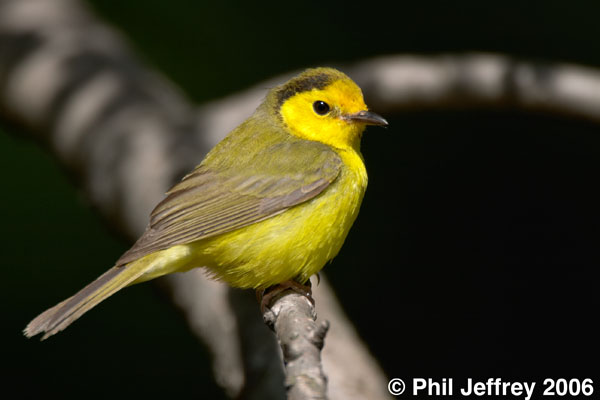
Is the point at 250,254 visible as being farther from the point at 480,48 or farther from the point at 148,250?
the point at 480,48

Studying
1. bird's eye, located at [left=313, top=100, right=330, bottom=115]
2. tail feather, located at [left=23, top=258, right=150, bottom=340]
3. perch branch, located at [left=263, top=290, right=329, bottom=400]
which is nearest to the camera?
perch branch, located at [left=263, top=290, right=329, bottom=400]

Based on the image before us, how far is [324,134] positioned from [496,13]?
2541 millimetres

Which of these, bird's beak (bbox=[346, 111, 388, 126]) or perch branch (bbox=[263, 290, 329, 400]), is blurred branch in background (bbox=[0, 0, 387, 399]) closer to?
perch branch (bbox=[263, 290, 329, 400])

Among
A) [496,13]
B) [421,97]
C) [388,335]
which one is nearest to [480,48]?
[496,13]

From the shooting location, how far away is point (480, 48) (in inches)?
200

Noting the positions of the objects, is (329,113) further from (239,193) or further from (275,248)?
(275,248)

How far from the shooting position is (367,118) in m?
3.03

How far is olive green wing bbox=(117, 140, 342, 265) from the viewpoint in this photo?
2.73 m

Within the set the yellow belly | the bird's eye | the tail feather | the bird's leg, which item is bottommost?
the tail feather

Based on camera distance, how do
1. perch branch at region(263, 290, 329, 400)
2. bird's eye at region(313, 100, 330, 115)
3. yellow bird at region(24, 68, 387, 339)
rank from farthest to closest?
bird's eye at region(313, 100, 330, 115) → yellow bird at region(24, 68, 387, 339) → perch branch at region(263, 290, 329, 400)

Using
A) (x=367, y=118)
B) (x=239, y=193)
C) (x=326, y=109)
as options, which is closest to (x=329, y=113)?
(x=326, y=109)

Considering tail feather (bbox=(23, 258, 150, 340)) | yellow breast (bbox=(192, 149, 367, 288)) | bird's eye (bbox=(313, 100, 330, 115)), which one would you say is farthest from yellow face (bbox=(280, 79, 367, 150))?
tail feather (bbox=(23, 258, 150, 340))

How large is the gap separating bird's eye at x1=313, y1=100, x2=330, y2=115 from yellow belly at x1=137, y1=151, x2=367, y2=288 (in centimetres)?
41

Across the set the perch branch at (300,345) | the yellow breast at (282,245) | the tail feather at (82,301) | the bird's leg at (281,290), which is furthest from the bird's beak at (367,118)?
the tail feather at (82,301)
